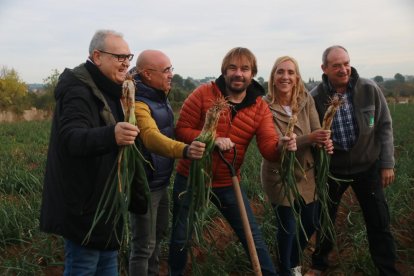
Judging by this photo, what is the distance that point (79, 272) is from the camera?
1.95 m

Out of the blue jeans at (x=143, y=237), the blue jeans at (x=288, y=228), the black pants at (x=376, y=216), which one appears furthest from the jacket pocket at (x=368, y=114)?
the blue jeans at (x=143, y=237)

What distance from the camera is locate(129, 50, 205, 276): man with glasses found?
208 cm

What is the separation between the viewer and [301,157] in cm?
272

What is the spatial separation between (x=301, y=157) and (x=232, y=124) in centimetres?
58

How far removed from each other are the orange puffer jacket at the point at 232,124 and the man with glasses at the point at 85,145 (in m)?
0.61

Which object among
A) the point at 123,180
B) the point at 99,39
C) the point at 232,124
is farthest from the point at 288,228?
the point at 99,39

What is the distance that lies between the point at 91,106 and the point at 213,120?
587 mm

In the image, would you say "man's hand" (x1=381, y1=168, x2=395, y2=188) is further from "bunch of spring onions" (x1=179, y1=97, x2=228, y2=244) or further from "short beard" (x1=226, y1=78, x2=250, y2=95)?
"bunch of spring onions" (x1=179, y1=97, x2=228, y2=244)

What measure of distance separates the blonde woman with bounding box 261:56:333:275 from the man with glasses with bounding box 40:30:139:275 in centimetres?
111

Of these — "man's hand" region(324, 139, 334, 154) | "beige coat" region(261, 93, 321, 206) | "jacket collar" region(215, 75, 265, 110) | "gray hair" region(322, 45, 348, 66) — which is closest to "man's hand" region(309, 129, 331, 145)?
"man's hand" region(324, 139, 334, 154)

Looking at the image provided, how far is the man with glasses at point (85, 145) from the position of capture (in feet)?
5.73

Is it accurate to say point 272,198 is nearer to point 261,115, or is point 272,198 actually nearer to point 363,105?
point 261,115

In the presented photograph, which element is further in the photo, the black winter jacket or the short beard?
the short beard

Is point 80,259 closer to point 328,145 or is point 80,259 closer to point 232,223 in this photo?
point 232,223
